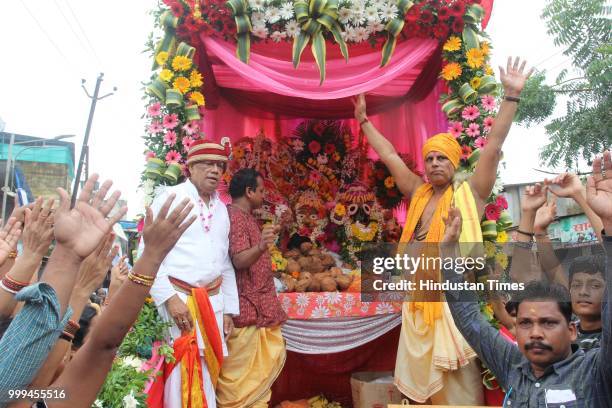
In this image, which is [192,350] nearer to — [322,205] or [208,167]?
[208,167]

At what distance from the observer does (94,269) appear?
2.17 meters

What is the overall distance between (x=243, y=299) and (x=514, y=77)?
2.46 meters

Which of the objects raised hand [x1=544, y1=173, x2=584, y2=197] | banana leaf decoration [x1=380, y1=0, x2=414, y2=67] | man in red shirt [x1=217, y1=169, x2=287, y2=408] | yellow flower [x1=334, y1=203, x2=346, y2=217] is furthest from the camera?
yellow flower [x1=334, y1=203, x2=346, y2=217]

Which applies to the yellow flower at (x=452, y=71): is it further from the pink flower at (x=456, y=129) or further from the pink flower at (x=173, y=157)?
the pink flower at (x=173, y=157)

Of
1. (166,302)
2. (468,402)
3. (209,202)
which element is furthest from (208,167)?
(468,402)

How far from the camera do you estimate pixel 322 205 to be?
5621 mm

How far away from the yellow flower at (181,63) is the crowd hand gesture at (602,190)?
3046 mm

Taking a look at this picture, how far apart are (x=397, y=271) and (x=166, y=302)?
2.21 m

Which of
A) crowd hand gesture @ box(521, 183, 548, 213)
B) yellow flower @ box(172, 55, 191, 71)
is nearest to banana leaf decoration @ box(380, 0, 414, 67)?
yellow flower @ box(172, 55, 191, 71)

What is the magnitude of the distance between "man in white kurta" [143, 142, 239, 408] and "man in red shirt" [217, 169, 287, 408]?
0.10 m

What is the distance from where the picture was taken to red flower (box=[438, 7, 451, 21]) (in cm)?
423

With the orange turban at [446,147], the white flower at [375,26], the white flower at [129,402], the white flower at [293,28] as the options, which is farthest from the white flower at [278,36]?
the white flower at [129,402]

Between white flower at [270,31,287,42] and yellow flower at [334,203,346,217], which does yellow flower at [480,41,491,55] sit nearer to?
white flower at [270,31,287,42]

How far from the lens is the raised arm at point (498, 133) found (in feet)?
12.0
